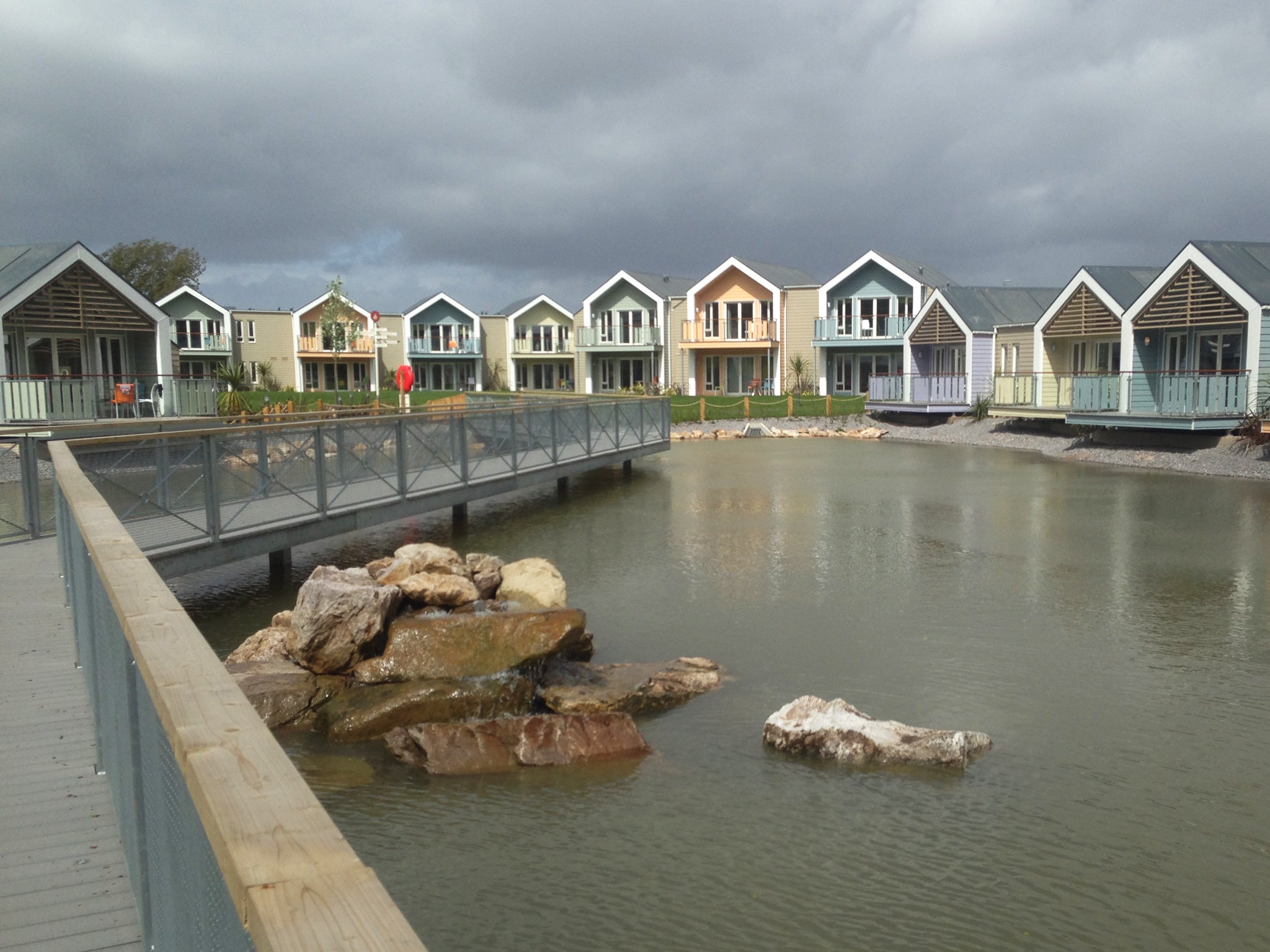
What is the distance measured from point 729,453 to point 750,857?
27.4 meters

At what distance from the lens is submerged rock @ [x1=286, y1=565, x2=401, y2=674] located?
958 cm

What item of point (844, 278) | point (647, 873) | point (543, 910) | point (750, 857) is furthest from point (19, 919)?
point (844, 278)

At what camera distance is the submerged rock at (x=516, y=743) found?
8188 millimetres

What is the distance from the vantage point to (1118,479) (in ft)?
83.8

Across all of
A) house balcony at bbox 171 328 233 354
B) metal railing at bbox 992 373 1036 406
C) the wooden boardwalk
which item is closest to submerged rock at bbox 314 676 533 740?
the wooden boardwalk

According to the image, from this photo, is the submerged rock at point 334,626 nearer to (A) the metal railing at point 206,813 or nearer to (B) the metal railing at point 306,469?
(B) the metal railing at point 306,469

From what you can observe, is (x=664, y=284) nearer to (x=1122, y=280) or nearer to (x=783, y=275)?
(x=783, y=275)

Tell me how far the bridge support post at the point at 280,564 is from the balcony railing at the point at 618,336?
4415cm

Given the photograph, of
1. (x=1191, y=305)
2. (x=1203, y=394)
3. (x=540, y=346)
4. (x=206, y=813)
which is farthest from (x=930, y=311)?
(x=206, y=813)

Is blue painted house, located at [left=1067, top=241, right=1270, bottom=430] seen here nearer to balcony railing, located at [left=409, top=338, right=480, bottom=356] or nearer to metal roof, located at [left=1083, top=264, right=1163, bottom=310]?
metal roof, located at [left=1083, top=264, right=1163, bottom=310]

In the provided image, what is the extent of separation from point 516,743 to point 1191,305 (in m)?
27.3

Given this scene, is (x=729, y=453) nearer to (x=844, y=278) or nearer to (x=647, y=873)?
(x=844, y=278)

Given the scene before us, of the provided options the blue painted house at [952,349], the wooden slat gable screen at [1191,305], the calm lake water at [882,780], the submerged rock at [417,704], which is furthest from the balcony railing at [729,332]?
the submerged rock at [417,704]

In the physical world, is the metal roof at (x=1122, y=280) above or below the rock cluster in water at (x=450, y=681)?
above
